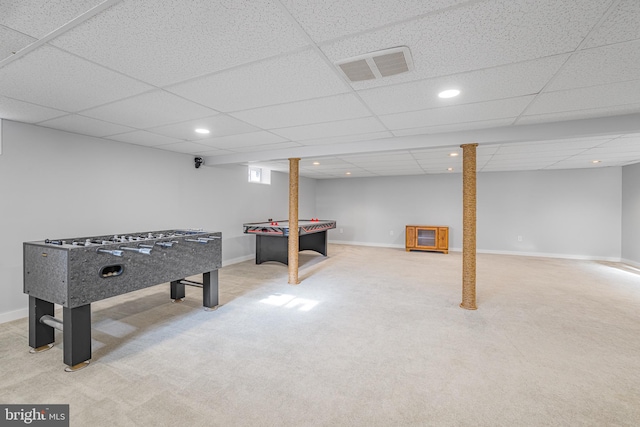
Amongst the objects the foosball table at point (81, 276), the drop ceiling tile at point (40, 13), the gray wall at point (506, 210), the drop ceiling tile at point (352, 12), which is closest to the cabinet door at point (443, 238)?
the gray wall at point (506, 210)

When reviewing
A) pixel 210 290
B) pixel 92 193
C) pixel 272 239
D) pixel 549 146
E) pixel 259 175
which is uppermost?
pixel 549 146

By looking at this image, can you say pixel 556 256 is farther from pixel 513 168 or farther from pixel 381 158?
pixel 381 158

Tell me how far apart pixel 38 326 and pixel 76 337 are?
2.14 ft

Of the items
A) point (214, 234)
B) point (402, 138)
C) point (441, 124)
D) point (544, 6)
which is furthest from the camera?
point (402, 138)

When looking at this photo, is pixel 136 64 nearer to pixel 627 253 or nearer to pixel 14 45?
pixel 14 45

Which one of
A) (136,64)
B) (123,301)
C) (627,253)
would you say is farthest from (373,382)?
(627,253)

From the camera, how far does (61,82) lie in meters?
Answer: 2.18

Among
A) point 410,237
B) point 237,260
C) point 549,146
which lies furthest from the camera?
point 410,237

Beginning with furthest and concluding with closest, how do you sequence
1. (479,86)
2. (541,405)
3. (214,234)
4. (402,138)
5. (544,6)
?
(402,138) → (214,234) → (479,86) → (541,405) → (544,6)

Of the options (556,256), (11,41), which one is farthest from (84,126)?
(556,256)

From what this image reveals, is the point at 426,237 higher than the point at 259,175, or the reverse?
the point at 259,175

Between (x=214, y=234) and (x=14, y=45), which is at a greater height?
(x=14, y=45)

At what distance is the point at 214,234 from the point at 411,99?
2762 mm

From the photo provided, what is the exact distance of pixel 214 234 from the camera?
3.59 meters
